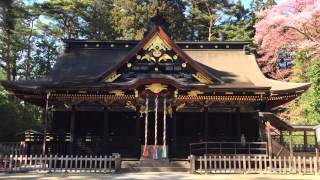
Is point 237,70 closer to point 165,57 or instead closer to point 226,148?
point 165,57

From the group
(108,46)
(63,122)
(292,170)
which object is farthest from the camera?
(108,46)

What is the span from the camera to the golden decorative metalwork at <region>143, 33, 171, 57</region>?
64.9ft

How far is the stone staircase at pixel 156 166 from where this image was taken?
1731 centimetres

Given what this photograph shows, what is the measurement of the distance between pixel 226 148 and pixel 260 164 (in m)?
2.53

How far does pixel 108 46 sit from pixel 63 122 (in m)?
6.22

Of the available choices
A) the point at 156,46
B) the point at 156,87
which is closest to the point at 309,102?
the point at 156,46

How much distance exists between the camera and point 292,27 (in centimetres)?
2642

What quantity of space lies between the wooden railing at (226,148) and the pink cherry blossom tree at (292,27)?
932 cm

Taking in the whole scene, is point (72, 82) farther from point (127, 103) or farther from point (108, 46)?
point (108, 46)

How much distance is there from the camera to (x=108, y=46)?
24.7 meters

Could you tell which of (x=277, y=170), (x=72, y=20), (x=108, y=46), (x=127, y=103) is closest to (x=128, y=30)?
(x=72, y=20)

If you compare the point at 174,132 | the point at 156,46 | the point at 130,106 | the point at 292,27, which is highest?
the point at 292,27

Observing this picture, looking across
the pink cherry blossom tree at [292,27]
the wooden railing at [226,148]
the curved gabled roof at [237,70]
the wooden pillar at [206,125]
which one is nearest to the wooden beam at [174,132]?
the wooden railing at [226,148]

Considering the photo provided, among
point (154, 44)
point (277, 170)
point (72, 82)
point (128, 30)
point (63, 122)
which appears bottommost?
point (277, 170)
